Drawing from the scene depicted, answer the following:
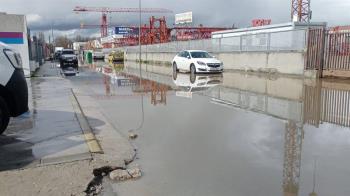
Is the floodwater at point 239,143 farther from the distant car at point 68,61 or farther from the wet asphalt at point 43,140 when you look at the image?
the distant car at point 68,61

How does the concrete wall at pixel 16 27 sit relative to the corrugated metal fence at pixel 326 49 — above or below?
above

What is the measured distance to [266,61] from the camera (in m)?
20.8

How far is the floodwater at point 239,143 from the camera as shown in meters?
4.23

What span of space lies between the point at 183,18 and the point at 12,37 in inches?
2507

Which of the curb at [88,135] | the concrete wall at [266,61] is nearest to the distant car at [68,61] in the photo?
the concrete wall at [266,61]

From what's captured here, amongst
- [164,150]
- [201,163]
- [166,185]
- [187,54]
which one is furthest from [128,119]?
[187,54]

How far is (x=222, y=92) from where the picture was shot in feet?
42.6

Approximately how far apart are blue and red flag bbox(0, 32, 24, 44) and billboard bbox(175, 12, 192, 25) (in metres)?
60.9

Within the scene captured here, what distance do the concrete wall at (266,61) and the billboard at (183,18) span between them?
54.0 meters

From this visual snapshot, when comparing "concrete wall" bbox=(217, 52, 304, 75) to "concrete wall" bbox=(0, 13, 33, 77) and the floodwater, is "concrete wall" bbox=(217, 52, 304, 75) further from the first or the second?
"concrete wall" bbox=(0, 13, 33, 77)

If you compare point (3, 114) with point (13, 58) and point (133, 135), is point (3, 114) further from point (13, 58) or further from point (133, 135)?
point (133, 135)

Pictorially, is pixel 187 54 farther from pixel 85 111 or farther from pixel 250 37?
pixel 85 111

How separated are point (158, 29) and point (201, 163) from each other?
6775 centimetres

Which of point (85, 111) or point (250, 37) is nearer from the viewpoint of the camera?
point (85, 111)
